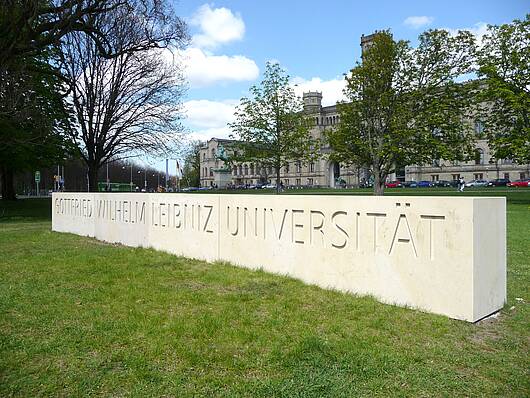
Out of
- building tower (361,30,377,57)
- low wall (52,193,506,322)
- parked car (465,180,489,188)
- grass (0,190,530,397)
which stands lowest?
grass (0,190,530,397)

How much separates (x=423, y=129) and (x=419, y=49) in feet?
18.2

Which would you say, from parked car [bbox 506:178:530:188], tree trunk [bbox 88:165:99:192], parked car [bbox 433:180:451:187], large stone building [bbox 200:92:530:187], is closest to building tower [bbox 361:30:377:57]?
large stone building [bbox 200:92:530:187]

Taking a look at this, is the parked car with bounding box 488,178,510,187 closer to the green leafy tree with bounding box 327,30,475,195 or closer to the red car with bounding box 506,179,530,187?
the red car with bounding box 506,179,530,187

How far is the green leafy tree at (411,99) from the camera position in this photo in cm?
2953

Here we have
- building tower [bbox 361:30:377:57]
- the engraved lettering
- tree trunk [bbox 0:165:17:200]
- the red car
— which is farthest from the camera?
the red car

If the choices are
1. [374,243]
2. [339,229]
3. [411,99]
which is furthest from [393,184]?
[374,243]

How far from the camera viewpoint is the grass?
344cm

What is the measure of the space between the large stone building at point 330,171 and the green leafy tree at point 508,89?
84.5 feet

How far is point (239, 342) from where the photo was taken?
4.25m

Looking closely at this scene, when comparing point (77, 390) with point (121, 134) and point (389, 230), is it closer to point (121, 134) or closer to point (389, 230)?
point (389, 230)

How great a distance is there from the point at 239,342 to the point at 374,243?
251cm

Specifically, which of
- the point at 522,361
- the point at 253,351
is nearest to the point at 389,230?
the point at 522,361

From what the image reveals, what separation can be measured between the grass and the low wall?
0.28 meters

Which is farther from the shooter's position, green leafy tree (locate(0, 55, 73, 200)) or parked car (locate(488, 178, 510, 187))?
parked car (locate(488, 178, 510, 187))
